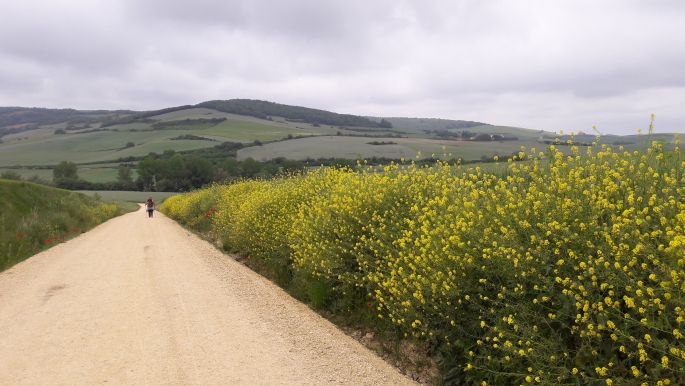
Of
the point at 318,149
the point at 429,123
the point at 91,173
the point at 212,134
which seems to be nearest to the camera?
the point at 318,149

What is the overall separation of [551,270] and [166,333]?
5.16 meters

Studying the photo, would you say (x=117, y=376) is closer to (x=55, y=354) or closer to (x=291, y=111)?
(x=55, y=354)

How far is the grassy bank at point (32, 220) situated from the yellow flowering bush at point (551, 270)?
39.4 ft

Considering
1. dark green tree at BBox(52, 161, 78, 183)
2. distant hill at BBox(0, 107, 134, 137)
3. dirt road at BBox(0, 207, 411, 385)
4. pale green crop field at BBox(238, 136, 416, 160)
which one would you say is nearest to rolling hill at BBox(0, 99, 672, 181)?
pale green crop field at BBox(238, 136, 416, 160)

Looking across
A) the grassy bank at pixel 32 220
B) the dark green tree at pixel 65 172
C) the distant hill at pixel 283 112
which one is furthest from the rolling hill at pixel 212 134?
the grassy bank at pixel 32 220

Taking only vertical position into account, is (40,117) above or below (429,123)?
below

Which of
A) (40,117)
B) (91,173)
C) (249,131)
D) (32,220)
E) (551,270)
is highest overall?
(40,117)

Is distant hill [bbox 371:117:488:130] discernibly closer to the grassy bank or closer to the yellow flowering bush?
the grassy bank

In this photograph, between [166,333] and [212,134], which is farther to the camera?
[212,134]

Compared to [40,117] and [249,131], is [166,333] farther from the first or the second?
[40,117]

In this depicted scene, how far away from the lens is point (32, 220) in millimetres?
19125

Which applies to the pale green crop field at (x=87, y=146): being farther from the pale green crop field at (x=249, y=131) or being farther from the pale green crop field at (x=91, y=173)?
the pale green crop field at (x=249, y=131)

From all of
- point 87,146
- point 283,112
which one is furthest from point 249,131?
point 87,146

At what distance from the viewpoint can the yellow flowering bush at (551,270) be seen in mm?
3611
